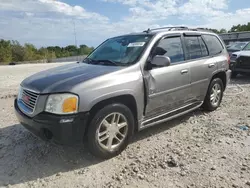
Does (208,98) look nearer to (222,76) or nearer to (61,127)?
(222,76)

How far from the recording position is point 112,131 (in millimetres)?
3262

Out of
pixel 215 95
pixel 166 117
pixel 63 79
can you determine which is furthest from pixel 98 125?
pixel 215 95

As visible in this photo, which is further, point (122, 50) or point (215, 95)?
point (215, 95)

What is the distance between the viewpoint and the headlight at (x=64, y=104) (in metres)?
2.83

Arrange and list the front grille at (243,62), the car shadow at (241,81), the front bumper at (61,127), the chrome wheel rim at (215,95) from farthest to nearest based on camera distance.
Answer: the front grille at (243,62)
the car shadow at (241,81)
the chrome wheel rim at (215,95)
the front bumper at (61,127)

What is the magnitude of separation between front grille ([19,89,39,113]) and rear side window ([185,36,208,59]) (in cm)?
274

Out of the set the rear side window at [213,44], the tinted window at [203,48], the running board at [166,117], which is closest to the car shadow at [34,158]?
the running board at [166,117]

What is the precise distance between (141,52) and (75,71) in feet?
→ 3.39

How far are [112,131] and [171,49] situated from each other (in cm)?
178

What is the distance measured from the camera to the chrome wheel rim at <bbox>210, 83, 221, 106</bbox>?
5.13 metres

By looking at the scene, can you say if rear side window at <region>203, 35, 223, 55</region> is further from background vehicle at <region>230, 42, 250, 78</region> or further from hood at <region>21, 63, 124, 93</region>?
background vehicle at <region>230, 42, 250, 78</region>

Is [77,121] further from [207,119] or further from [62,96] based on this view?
[207,119]

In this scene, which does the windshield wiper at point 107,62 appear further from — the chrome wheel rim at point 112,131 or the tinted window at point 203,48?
the tinted window at point 203,48

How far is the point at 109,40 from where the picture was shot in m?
4.69
